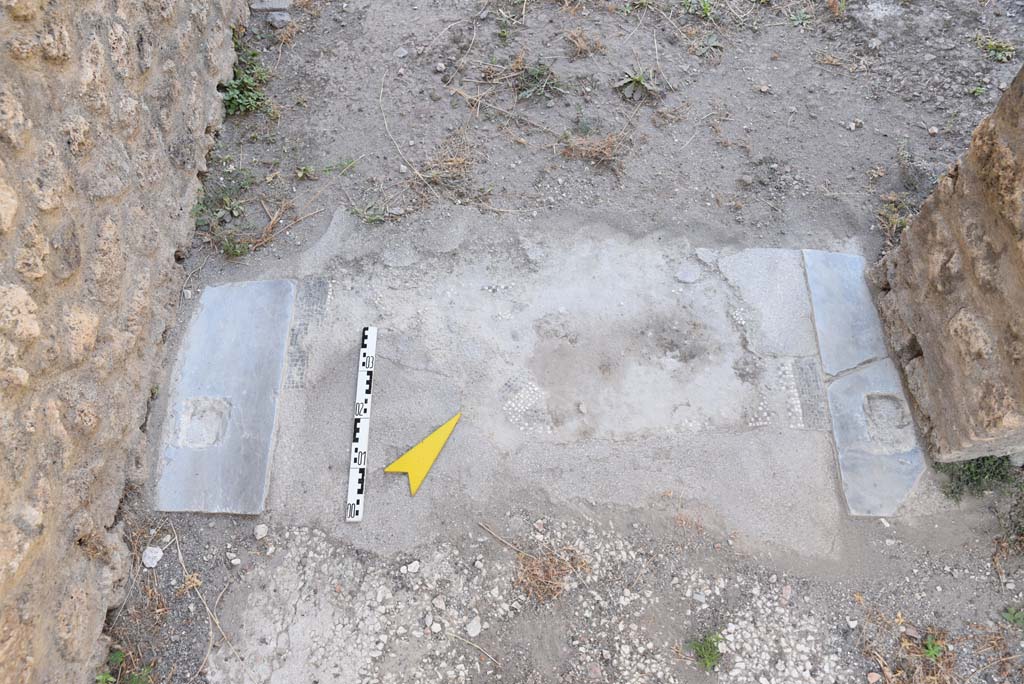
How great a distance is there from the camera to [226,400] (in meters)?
3.21

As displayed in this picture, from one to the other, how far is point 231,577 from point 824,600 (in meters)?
2.51

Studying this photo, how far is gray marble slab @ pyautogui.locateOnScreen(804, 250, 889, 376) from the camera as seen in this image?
332 centimetres

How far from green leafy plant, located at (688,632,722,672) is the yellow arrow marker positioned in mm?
1334

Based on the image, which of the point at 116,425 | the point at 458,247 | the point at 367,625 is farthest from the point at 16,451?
the point at 458,247

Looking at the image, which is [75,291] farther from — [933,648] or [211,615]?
[933,648]

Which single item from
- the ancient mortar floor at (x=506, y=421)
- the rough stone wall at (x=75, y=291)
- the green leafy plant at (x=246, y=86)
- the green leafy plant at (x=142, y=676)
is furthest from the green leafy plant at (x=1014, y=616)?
the green leafy plant at (x=246, y=86)

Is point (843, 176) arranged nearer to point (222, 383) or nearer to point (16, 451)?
point (222, 383)

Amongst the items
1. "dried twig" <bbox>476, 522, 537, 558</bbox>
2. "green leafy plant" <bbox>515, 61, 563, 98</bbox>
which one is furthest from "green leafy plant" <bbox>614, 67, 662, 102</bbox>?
"dried twig" <bbox>476, 522, 537, 558</bbox>

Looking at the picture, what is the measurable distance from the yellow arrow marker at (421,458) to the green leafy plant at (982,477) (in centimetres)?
228

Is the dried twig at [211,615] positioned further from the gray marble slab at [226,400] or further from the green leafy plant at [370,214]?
the green leafy plant at [370,214]

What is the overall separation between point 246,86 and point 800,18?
3731mm

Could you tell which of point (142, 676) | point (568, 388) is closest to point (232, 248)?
point (568, 388)

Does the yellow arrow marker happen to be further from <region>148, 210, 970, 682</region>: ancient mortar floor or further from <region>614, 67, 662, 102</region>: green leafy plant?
<region>614, 67, 662, 102</region>: green leafy plant

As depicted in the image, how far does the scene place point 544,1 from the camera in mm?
4719
